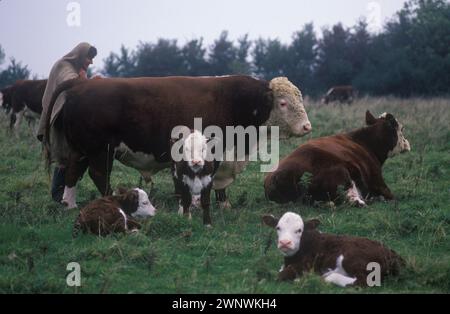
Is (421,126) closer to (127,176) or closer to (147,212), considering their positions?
(127,176)

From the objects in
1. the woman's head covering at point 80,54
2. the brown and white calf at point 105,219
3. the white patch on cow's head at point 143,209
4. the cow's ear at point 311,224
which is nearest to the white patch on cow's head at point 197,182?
the white patch on cow's head at point 143,209

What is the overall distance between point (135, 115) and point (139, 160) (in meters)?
0.64

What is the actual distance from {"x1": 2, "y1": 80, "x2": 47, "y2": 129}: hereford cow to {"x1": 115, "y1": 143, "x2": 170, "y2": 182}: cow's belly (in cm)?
932

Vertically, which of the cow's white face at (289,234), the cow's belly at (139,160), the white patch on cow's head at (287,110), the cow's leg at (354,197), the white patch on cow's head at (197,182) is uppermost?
the white patch on cow's head at (287,110)

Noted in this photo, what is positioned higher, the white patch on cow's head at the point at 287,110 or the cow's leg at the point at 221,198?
the white patch on cow's head at the point at 287,110

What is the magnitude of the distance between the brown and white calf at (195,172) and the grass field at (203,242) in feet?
0.79

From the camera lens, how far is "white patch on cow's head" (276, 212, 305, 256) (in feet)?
→ 21.6

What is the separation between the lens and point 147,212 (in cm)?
882

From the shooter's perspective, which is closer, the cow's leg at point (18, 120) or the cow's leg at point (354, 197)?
the cow's leg at point (354, 197)

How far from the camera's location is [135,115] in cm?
987

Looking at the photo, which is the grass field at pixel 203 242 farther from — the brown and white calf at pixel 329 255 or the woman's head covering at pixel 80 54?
the woman's head covering at pixel 80 54

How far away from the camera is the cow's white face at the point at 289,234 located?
21.6ft

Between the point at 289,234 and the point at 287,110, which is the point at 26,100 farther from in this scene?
the point at 289,234
